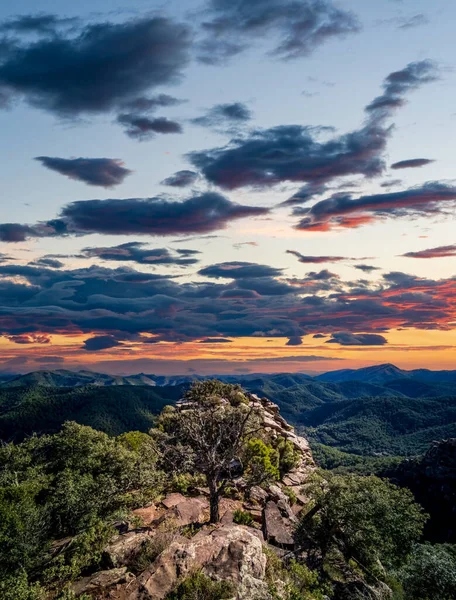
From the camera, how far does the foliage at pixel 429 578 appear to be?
35781mm

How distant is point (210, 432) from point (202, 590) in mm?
28213

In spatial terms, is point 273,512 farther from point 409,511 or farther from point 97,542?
point 97,542

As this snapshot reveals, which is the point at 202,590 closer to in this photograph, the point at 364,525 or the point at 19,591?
the point at 19,591

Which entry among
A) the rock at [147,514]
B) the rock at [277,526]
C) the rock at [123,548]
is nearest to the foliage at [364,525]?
the rock at [277,526]

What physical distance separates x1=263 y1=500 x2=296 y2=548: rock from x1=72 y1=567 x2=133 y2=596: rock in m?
18.2

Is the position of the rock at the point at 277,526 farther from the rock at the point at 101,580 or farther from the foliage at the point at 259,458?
the rock at the point at 101,580

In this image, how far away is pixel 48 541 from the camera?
32.7 m

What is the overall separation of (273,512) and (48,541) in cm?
2586

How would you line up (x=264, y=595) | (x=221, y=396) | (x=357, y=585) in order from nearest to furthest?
(x=264, y=595) < (x=357, y=585) < (x=221, y=396)

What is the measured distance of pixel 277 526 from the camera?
42.0 metres

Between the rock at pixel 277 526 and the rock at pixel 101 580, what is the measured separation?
59.7 feet

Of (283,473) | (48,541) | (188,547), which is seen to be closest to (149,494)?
(48,541)

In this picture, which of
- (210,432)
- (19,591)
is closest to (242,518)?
(210,432)

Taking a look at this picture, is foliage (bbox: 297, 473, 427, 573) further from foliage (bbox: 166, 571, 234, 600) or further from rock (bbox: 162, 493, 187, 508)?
foliage (bbox: 166, 571, 234, 600)
